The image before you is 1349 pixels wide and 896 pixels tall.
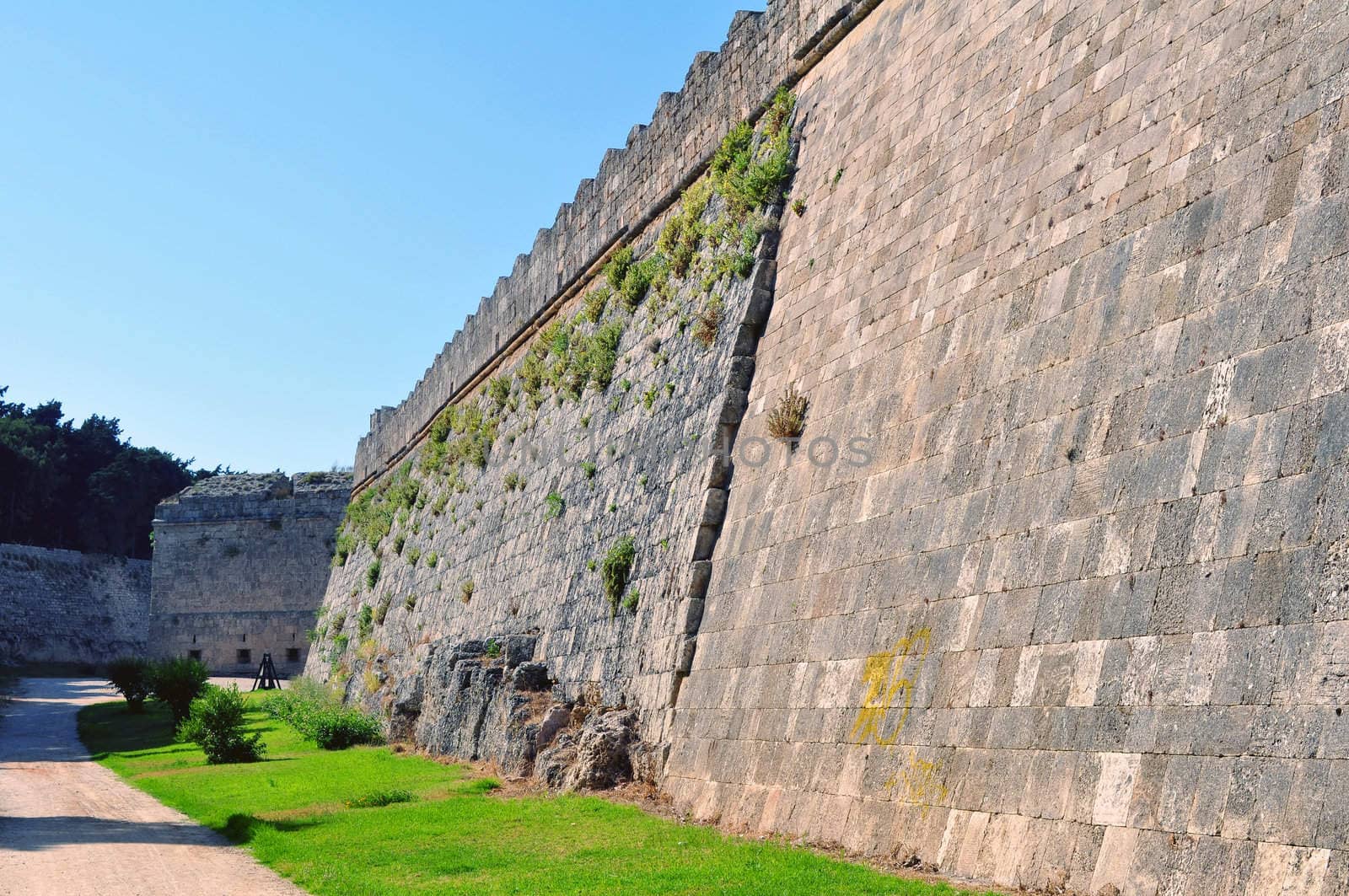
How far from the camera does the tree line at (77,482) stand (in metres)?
57.1

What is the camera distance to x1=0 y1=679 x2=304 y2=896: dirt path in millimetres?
8203

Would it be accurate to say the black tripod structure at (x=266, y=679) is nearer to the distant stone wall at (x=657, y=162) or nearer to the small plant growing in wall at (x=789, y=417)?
the distant stone wall at (x=657, y=162)

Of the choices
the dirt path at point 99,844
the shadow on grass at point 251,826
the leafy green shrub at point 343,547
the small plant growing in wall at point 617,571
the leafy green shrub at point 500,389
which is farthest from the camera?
the leafy green shrub at point 343,547

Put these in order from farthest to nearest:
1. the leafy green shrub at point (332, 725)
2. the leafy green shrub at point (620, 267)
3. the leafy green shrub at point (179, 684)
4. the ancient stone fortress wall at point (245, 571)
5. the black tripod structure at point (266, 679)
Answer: the ancient stone fortress wall at point (245, 571) < the black tripod structure at point (266, 679) < the leafy green shrub at point (179, 684) < the leafy green shrub at point (332, 725) < the leafy green shrub at point (620, 267)

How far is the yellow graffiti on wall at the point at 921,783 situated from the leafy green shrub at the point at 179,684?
18.4m

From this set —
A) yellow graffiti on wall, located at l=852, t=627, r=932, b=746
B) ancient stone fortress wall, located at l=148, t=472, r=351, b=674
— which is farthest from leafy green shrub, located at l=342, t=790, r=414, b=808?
ancient stone fortress wall, located at l=148, t=472, r=351, b=674

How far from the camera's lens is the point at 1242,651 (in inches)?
198

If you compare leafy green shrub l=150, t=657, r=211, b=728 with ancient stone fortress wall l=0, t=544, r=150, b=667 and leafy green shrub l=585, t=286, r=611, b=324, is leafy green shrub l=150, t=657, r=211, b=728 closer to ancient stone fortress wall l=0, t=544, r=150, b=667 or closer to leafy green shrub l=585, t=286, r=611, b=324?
leafy green shrub l=585, t=286, r=611, b=324

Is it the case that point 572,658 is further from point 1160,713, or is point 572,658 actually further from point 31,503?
point 31,503

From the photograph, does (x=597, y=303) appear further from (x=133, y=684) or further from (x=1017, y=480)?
(x=133, y=684)

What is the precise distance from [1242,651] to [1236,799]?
0.57 metres

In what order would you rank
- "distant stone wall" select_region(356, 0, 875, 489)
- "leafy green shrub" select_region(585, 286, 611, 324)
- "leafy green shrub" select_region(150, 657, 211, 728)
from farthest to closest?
1. "leafy green shrub" select_region(150, 657, 211, 728)
2. "leafy green shrub" select_region(585, 286, 611, 324)
3. "distant stone wall" select_region(356, 0, 875, 489)

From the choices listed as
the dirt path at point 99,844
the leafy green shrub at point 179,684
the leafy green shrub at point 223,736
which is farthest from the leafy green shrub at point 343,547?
the leafy green shrub at point 223,736

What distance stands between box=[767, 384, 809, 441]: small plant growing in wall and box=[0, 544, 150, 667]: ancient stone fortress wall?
38.5 metres
